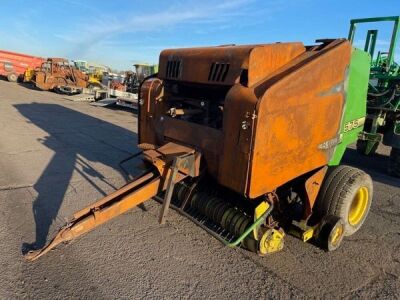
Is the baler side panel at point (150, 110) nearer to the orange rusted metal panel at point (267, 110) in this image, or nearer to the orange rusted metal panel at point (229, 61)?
the orange rusted metal panel at point (229, 61)

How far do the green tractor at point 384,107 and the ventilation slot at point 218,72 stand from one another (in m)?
4.16

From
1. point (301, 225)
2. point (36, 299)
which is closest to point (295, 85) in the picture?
point (301, 225)

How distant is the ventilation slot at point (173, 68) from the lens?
12.9 feet

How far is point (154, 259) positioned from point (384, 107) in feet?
18.3

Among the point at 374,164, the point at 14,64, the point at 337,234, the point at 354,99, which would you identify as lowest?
the point at 374,164

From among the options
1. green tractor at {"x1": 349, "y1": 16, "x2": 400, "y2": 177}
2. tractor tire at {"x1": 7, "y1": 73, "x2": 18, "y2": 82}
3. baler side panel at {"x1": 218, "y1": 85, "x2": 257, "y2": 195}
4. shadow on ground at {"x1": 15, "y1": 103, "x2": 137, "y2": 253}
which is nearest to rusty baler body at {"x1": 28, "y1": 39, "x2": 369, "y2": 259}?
baler side panel at {"x1": 218, "y1": 85, "x2": 257, "y2": 195}

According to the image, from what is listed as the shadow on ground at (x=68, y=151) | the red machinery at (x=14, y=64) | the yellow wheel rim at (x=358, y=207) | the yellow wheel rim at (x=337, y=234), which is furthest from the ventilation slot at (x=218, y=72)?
the red machinery at (x=14, y=64)

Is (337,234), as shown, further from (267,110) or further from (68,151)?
(68,151)

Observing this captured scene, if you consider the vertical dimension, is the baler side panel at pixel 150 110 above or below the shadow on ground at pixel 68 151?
above

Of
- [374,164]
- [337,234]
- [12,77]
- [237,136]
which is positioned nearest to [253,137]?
[237,136]

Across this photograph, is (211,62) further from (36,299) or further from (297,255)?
(36,299)

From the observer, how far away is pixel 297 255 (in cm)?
352

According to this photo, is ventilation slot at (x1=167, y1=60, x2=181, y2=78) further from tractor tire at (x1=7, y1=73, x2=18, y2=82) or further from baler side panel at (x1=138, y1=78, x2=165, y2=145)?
tractor tire at (x1=7, y1=73, x2=18, y2=82)

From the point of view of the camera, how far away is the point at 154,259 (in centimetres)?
326
